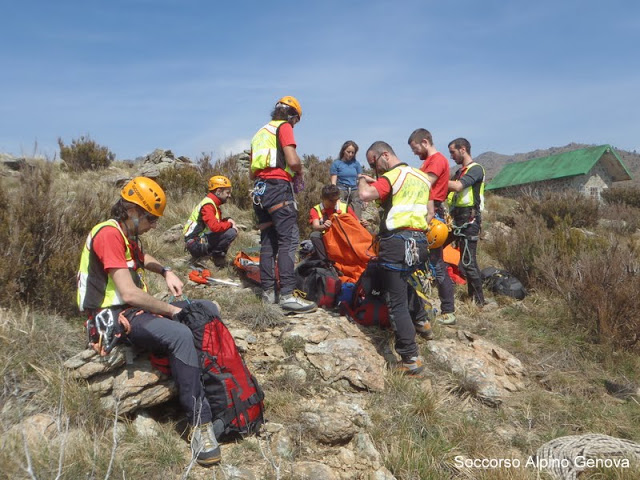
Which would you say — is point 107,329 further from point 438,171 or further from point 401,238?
point 438,171

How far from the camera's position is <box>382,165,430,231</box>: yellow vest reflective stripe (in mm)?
4012

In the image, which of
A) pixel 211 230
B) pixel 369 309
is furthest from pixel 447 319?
pixel 211 230

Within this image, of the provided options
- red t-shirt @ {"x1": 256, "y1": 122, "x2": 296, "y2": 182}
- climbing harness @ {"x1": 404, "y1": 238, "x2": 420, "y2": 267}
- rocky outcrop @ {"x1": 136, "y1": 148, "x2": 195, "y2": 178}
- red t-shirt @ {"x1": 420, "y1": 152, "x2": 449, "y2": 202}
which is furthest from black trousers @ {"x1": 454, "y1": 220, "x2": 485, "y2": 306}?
rocky outcrop @ {"x1": 136, "y1": 148, "x2": 195, "y2": 178}

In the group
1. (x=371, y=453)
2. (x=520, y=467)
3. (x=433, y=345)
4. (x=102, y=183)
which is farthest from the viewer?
(x=102, y=183)

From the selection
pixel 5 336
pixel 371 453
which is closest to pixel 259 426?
pixel 371 453

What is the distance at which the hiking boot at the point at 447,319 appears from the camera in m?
5.05

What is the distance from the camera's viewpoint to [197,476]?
8.86ft

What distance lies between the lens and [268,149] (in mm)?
4516

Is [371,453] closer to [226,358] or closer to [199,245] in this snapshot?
Answer: [226,358]

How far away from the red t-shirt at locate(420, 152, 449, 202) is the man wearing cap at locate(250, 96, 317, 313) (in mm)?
1350

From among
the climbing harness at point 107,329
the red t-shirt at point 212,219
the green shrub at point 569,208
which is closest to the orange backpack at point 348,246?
the red t-shirt at point 212,219

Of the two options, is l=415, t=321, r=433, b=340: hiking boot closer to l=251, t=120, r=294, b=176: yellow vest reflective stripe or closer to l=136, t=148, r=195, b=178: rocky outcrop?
l=251, t=120, r=294, b=176: yellow vest reflective stripe

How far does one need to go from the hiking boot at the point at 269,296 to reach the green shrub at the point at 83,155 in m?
9.24

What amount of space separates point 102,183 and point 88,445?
26.9 ft
